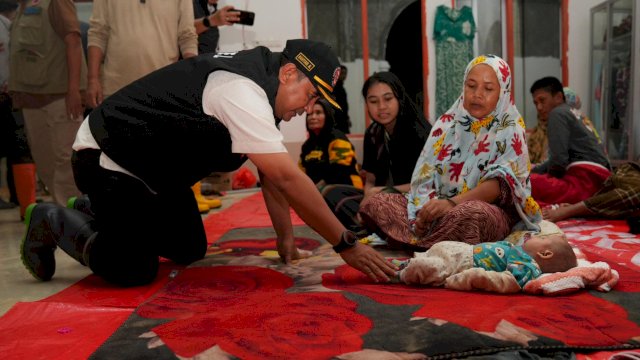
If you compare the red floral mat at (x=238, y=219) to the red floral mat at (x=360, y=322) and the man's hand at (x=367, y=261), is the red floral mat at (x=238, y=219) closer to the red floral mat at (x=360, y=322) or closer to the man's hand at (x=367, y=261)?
the red floral mat at (x=360, y=322)

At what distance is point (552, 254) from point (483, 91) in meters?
0.75

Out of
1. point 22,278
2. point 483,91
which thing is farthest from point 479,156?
point 22,278

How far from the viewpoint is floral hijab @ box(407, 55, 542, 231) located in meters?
1.99

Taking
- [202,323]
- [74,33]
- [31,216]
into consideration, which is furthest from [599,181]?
[74,33]

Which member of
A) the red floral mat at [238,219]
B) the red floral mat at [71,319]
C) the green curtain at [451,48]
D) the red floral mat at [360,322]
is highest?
the green curtain at [451,48]

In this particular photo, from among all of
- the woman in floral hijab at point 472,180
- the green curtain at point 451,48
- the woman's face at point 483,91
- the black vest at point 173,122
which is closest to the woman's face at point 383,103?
the woman in floral hijab at point 472,180

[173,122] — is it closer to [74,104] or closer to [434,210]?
[434,210]

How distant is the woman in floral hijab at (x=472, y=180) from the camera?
1.93m

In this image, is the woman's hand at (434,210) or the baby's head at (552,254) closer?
the baby's head at (552,254)

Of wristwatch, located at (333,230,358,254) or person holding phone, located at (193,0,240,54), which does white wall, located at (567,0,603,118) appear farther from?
wristwatch, located at (333,230,358,254)

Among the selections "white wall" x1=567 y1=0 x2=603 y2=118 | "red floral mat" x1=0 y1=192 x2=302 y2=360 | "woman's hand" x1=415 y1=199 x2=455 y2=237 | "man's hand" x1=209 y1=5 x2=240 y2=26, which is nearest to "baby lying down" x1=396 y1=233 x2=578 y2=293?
"woman's hand" x1=415 y1=199 x2=455 y2=237

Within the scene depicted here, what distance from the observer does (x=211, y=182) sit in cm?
508

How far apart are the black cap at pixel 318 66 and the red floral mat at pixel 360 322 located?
0.55 m

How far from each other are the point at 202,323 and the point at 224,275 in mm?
546
